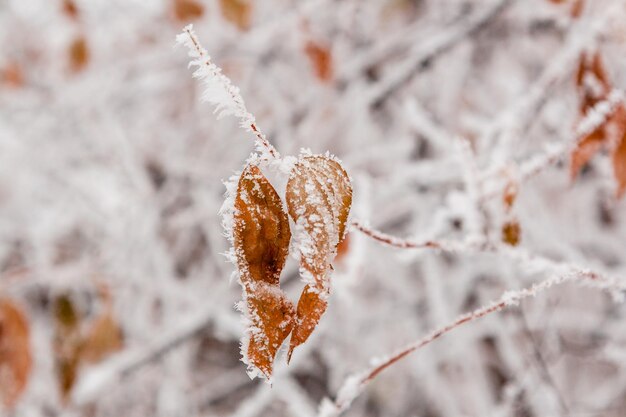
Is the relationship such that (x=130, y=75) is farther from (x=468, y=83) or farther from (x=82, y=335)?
(x=468, y=83)

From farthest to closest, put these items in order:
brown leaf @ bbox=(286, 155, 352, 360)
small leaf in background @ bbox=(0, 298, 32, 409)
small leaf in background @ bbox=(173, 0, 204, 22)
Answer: small leaf in background @ bbox=(173, 0, 204, 22), small leaf in background @ bbox=(0, 298, 32, 409), brown leaf @ bbox=(286, 155, 352, 360)

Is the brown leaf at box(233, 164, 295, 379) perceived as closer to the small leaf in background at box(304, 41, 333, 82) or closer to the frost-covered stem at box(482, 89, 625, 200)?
the frost-covered stem at box(482, 89, 625, 200)

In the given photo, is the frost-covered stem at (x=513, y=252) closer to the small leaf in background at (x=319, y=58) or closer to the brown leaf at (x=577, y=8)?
the brown leaf at (x=577, y=8)

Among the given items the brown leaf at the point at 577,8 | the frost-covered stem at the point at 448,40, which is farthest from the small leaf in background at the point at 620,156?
the frost-covered stem at the point at 448,40

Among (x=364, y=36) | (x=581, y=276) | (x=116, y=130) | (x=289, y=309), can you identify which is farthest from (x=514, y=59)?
(x=289, y=309)

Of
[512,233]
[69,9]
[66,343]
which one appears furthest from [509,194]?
[69,9]

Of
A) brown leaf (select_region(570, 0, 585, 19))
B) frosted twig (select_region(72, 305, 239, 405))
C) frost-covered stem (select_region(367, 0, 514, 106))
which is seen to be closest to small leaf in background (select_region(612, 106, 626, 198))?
brown leaf (select_region(570, 0, 585, 19))
